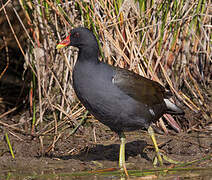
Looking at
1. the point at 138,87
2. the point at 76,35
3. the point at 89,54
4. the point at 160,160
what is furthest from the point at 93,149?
the point at 76,35

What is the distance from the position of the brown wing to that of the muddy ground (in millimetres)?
657

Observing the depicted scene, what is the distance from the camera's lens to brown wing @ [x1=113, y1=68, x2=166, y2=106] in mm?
4035

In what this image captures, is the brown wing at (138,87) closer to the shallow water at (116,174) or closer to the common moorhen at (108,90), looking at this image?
the common moorhen at (108,90)

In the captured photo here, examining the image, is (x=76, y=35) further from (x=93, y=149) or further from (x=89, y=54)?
(x=93, y=149)

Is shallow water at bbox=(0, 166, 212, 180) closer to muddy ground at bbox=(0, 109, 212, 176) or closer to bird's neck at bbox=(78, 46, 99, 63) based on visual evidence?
muddy ground at bbox=(0, 109, 212, 176)

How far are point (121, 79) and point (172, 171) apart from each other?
98 centimetres

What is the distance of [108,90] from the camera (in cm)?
388

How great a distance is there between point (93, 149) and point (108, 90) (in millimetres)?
1222

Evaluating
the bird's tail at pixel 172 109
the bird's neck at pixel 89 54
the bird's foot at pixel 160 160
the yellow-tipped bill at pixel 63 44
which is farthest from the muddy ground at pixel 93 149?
the yellow-tipped bill at pixel 63 44

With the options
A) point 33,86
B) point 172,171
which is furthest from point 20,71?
point 172,171

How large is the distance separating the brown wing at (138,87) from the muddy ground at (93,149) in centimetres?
66

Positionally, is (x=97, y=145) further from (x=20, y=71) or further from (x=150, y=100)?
(x=20, y=71)

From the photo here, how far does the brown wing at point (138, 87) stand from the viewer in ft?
13.2

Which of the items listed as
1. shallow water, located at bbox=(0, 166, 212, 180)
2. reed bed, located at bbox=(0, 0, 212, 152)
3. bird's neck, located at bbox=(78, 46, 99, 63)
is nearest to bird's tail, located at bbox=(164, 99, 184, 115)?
reed bed, located at bbox=(0, 0, 212, 152)
